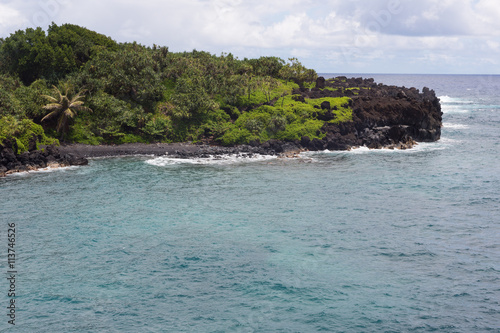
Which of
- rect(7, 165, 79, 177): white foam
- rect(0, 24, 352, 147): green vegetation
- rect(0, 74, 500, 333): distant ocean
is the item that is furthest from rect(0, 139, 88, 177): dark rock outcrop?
rect(0, 24, 352, 147): green vegetation

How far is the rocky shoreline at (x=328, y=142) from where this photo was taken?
6156 cm

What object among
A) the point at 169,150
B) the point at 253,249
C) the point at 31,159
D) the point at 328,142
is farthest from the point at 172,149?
the point at 253,249

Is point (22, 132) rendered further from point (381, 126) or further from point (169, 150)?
point (381, 126)

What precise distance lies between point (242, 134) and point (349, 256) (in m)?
46.5

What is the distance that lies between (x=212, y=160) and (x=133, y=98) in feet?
78.9

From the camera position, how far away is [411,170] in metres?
62.4

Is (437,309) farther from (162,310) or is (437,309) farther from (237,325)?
(162,310)

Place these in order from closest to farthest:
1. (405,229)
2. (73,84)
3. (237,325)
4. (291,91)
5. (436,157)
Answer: (237,325) → (405,229) → (436,157) → (73,84) → (291,91)

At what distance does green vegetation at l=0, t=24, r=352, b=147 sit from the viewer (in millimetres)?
73250

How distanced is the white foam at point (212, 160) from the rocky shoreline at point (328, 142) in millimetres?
1577

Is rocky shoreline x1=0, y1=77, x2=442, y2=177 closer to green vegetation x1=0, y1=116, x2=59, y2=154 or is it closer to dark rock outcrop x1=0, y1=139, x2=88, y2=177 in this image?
dark rock outcrop x1=0, y1=139, x2=88, y2=177

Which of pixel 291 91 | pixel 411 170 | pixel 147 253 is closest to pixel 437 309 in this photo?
pixel 147 253

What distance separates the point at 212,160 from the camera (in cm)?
6875

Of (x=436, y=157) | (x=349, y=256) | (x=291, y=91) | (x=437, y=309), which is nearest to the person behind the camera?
(x=437, y=309)
